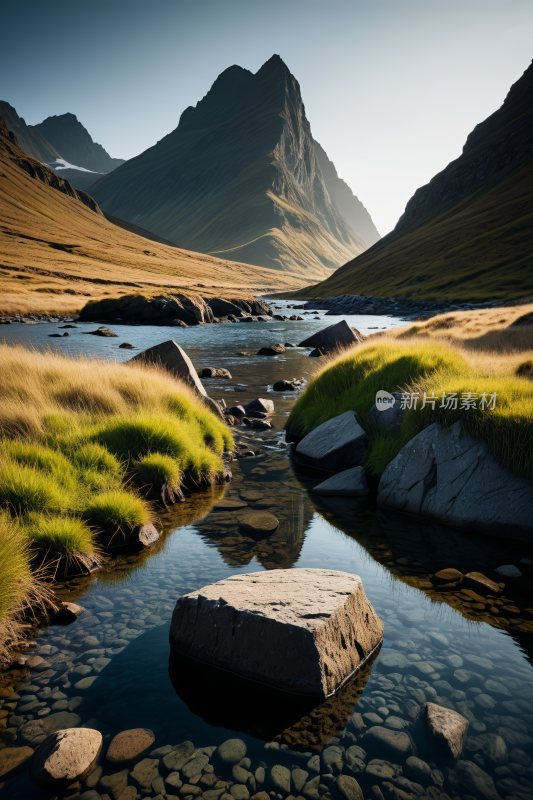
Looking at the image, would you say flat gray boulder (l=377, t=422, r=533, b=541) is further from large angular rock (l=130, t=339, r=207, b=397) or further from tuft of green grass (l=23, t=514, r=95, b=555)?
large angular rock (l=130, t=339, r=207, b=397)

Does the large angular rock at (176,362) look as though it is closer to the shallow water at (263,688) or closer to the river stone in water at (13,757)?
the shallow water at (263,688)

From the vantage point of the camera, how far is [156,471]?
8.72 m

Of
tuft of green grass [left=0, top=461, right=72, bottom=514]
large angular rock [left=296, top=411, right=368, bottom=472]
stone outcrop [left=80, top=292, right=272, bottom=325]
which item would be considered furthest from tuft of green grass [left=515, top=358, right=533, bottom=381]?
stone outcrop [left=80, top=292, right=272, bottom=325]

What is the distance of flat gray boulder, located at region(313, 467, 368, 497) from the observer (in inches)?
371

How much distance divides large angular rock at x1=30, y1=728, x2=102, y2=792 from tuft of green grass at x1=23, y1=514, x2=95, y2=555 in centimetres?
286

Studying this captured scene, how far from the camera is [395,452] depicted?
32.0 ft

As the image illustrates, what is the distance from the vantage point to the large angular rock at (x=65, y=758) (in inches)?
132

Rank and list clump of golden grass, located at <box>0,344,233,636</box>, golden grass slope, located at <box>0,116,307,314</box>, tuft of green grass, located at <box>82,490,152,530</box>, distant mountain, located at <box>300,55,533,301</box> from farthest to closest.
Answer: distant mountain, located at <box>300,55,533,301</box>, golden grass slope, located at <box>0,116,307,314</box>, tuft of green grass, located at <box>82,490,152,530</box>, clump of golden grass, located at <box>0,344,233,636</box>

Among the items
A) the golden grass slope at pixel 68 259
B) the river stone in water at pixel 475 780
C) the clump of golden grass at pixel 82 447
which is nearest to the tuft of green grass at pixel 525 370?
the clump of golden grass at pixel 82 447

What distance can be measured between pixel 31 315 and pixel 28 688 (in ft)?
201

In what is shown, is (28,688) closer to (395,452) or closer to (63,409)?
(63,409)

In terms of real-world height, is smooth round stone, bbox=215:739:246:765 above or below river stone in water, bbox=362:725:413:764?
above

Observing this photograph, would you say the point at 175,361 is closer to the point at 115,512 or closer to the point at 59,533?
the point at 115,512

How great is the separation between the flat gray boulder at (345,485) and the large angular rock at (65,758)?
21.0ft
